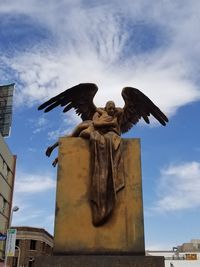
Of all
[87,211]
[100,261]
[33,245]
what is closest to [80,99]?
[87,211]

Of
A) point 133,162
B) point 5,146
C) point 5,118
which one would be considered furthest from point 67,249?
point 5,118

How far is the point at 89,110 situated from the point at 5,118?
42382 millimetres

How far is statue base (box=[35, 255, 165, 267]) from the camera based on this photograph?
596 centimetres

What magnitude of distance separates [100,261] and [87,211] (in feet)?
2.67

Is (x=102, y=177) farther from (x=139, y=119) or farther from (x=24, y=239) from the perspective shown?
(x=24, y=239)

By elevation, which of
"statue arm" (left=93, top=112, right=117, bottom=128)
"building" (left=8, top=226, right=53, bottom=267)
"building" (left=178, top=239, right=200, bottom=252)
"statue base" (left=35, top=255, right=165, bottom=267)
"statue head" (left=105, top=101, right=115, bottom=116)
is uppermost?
"building" (left=178, top=239, right=200, bottom=252)

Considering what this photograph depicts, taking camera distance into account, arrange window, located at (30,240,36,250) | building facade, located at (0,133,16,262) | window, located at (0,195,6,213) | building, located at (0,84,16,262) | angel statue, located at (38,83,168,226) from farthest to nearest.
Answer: window, located at (30,240,36,250) < building, located at (0,84,16,262) < building facade, located at (0,133,16,262) < window, located at (0,195,6,213) < angel statue, located at (38,83,168,226)

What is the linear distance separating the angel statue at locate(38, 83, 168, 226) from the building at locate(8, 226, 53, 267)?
166 feet

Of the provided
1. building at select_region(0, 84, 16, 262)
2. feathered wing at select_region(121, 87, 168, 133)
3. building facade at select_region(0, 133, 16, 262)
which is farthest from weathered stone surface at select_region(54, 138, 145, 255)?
building facade at select_region(0, 133, 16, 262)

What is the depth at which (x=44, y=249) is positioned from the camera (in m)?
60.2

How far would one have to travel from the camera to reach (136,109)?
774 cm

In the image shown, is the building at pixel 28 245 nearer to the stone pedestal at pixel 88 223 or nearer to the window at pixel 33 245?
the window at pixel 33 245

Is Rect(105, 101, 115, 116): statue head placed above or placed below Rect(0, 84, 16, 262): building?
below

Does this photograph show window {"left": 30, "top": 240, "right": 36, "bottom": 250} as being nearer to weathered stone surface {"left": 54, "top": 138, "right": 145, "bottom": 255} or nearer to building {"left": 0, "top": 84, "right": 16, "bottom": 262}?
building {"left": 0, "top": 84, "right": 16, "bottom": 262}
